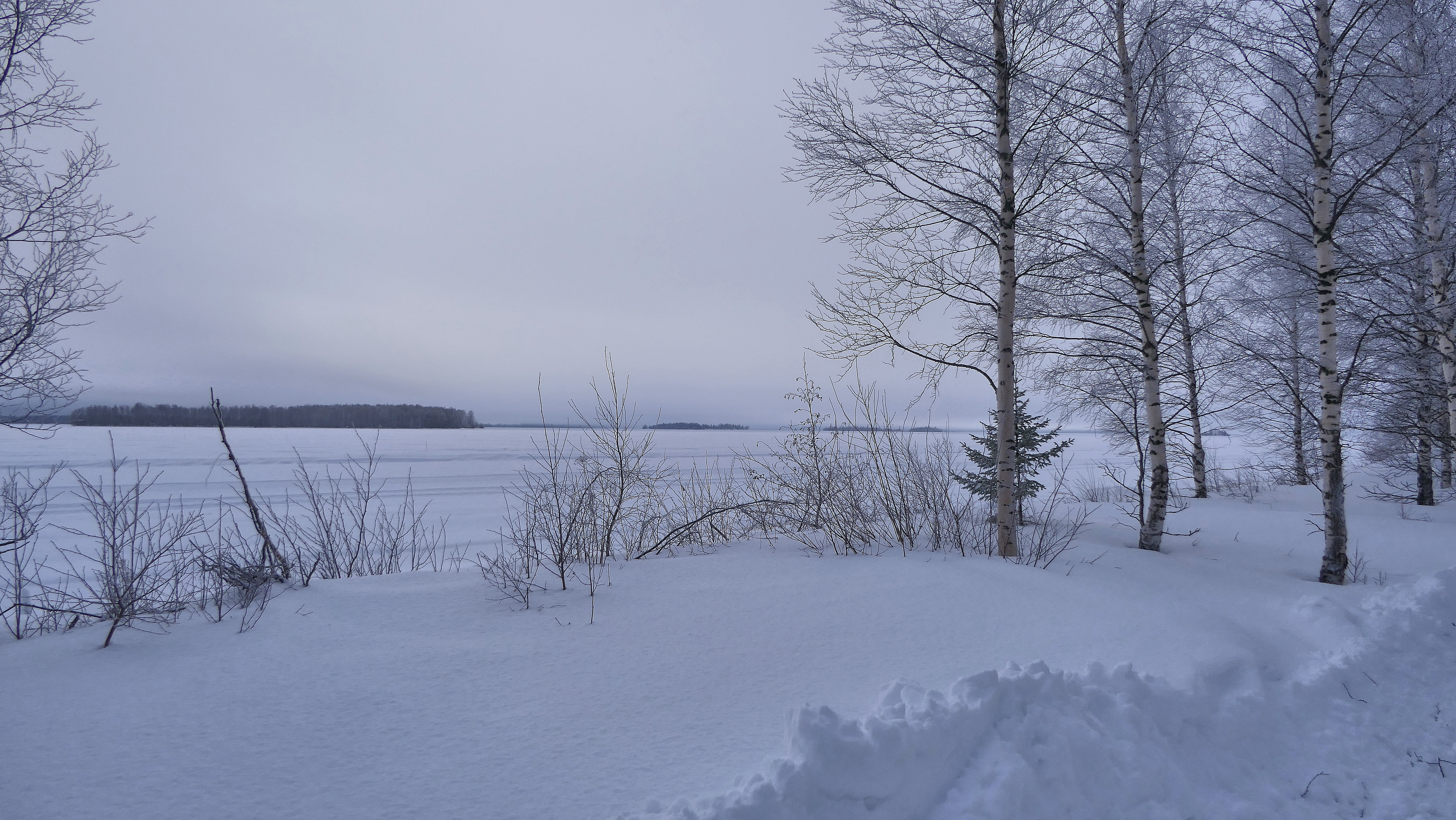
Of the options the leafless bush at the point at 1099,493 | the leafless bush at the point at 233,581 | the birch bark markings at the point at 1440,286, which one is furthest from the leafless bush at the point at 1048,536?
the leafless bush at the point at 233,581

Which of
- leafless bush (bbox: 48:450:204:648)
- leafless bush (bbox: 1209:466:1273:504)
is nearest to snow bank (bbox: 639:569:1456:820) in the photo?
leafless bush (bbox: 48:450:204:648)

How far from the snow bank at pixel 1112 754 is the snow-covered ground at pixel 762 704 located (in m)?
0.01

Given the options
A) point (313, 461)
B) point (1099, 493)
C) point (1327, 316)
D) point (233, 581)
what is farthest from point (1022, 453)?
point (313, 461)

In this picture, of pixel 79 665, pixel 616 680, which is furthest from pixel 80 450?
pixel 616 680

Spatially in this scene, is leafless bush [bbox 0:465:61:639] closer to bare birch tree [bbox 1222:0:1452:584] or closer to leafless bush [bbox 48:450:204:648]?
leafless bush [bbox 48:450:204:648]

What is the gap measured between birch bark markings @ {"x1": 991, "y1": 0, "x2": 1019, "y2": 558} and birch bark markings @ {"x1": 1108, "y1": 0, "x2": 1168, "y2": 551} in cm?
188

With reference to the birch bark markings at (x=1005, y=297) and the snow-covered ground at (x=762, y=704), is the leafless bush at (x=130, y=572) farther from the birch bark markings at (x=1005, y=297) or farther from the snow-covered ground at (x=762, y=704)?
the birch bark markings at (x=1005, y=297)

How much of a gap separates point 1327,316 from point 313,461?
115 feet

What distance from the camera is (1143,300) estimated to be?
6984 millimetres

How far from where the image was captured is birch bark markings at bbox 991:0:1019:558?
597 cm

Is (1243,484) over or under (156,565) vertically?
over

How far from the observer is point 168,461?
2689 cm

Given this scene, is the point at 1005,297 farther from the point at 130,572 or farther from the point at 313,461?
the point at 313,461

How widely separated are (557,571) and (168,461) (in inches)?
1252
